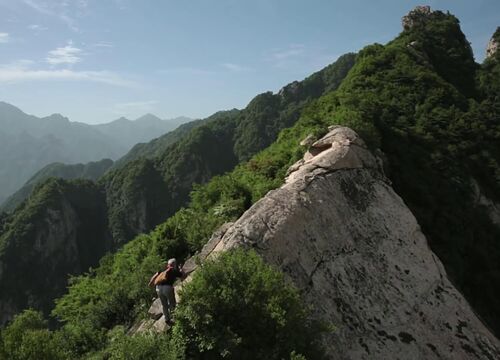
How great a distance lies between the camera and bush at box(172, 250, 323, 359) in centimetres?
968

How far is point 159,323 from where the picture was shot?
1151 cm

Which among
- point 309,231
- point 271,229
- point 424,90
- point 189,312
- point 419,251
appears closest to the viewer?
point 189,312

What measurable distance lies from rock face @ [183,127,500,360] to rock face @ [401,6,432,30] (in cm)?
5800

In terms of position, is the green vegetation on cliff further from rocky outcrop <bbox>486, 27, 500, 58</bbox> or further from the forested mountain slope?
the forested mountain slope

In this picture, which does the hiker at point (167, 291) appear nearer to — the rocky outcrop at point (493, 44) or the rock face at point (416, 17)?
the rock face at point (416, 17)

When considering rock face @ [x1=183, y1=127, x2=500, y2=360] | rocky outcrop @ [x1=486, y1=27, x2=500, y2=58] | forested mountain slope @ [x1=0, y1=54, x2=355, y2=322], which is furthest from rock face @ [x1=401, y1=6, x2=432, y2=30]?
forested mountain slope @ [x1=0, y1=54, x2=355, y2=322]

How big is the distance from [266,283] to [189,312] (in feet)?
6.40

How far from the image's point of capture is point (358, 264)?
15211 mm

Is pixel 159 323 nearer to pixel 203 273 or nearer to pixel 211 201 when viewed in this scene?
pixel 203 273

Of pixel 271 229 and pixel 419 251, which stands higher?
pixel 271 229

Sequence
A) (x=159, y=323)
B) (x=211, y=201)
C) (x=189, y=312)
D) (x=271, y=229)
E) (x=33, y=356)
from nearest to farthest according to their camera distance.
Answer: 1. (x=33, y=356)
2. (x=189, y=312)
3. (x=159, y=323)
4. (x=271, y=229)
5. (x=211, y=201)

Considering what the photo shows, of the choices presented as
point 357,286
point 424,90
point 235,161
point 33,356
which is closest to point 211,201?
point 357,286

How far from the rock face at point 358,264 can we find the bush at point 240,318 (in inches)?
107

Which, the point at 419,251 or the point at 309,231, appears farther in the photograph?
the point at 419,251
